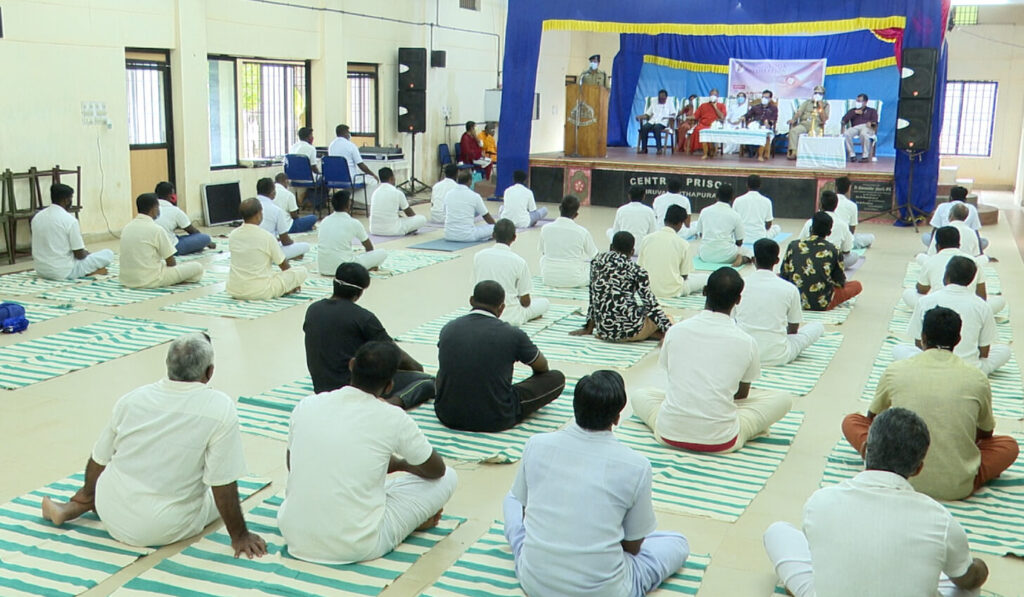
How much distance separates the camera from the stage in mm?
13227

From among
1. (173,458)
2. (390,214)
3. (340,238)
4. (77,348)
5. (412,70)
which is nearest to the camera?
(173,458)

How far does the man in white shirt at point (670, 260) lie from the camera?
770 cm

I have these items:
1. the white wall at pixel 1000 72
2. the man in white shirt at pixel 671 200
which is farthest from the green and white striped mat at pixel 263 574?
the white wall at pixel 1000 72

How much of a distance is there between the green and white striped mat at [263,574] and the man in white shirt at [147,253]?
4.90 metres

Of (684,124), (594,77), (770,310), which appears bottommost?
(770,310)

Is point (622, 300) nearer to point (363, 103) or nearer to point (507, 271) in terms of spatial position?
point (507, 271)

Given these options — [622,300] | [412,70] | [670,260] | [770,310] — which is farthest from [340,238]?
[412,70]

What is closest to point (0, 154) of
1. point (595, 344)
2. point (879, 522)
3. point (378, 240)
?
point (378, 240)

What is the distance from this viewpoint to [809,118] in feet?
52.9

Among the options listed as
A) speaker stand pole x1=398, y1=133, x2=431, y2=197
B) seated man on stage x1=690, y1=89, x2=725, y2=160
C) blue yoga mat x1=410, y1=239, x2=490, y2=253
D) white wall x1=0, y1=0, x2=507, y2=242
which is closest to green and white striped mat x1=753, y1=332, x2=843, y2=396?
blue yoga mat x1=410, y1=239, x2=490, y2=253

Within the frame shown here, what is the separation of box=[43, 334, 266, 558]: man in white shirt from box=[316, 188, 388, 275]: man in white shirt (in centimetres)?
494

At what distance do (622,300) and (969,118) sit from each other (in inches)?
576

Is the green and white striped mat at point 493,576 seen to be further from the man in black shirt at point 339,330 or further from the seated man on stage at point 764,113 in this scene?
the seated man on stage at point 764,113

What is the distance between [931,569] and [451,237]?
8557 millimetres
